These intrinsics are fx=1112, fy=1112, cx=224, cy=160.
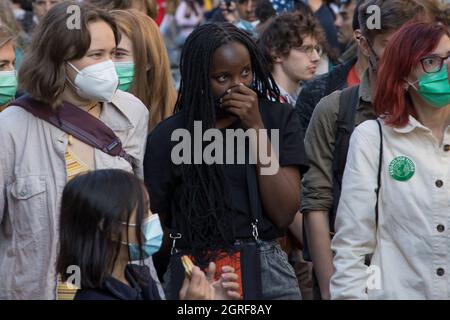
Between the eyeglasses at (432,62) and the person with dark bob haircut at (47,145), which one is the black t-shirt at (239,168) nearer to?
the person with dark bob haircut at (47,145)

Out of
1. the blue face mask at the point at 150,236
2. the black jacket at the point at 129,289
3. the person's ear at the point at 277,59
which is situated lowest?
the black jacket at the point at 129,289

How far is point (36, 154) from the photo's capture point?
5035mm

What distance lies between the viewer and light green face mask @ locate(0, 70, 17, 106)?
576 cm

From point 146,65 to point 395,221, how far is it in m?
2.28

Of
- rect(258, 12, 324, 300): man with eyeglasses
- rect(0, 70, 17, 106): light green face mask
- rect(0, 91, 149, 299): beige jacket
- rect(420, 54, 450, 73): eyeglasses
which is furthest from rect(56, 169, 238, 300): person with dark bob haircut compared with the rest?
rect(258, 12, 324, 300): man with eyeglasses

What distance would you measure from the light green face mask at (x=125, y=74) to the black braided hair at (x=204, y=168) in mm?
1076

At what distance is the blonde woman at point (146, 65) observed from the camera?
6246 mm

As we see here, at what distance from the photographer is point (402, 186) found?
451cm

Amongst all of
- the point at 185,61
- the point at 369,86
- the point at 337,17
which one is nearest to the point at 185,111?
the point at 185,61

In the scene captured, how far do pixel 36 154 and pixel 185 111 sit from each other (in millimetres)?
713

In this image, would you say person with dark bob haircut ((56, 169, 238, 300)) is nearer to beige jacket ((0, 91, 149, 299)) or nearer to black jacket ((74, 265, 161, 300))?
black jacket ((74, 265, 161, 300))

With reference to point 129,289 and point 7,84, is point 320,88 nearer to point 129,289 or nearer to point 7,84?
point 7,84

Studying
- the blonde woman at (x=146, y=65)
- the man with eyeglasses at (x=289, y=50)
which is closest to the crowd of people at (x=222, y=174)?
the blonde woman at (x=146, y=65)
